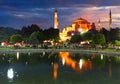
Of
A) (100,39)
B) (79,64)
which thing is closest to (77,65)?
(79,64)

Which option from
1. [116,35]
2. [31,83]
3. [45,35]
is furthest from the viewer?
[45,35]

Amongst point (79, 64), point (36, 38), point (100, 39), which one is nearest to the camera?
point (79, 64)

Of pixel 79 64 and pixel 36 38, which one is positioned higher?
pixel 36 38

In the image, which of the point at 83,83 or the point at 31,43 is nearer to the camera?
the point at 83,83

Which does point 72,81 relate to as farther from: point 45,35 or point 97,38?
point 45,35

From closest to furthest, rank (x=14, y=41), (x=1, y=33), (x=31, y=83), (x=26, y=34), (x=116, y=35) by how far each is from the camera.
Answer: (x=31, y=83) → (x=116, y=35) → (x=14, y=41) → (x=26, y=34) → (x=1, y=33)

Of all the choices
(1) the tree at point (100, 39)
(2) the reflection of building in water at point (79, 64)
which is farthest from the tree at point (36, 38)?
(2) the reflection of building in water at point (79, 64)

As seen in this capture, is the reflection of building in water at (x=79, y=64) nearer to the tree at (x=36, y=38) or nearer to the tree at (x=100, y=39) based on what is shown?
the tree at (x=100, y=39)

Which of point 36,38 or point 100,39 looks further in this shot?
point 36,38

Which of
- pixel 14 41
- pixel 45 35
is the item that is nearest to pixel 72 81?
pixel 14 41

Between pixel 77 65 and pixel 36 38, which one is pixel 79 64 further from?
pixel 36 38

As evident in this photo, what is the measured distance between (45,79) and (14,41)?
108 m

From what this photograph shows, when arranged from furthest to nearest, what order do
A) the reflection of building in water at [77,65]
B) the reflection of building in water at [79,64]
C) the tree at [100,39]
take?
1. the tree at [100,39]
2. the reflection of building in water at [79,64]
3. the reflection of building in water at [77,65]

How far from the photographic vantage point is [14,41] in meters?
143
